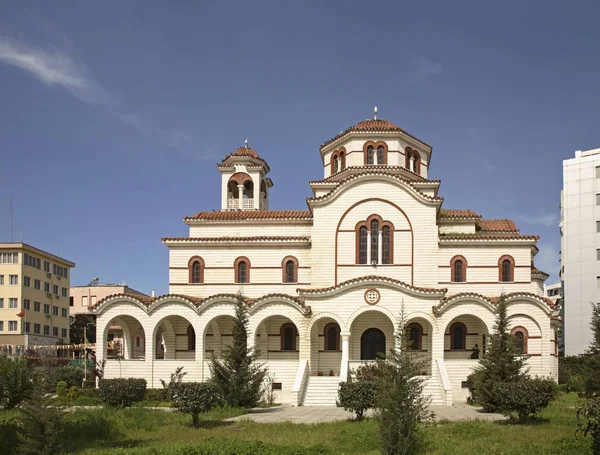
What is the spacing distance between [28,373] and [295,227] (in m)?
17.9

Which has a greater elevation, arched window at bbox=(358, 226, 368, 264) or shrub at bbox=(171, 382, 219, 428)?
arched window at bbox=(358, 226, 368, 264)

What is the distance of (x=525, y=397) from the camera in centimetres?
2362

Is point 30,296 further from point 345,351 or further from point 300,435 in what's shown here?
point 300,435

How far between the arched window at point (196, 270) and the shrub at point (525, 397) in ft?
67.8

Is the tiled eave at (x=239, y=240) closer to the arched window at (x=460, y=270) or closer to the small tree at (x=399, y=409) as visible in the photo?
the arched window at (x=460, y=270)

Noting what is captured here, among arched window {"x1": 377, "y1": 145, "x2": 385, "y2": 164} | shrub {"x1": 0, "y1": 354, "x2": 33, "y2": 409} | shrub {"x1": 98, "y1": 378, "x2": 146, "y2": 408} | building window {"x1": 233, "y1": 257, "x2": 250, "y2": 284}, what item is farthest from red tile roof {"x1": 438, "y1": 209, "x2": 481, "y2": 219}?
shrub {"x1": 0, "y1": 354, "x2": 33, "y2": 409}

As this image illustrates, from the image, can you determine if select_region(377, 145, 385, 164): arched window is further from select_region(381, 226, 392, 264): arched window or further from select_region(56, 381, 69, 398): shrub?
select_region(56, 381, 69, 398): shrub

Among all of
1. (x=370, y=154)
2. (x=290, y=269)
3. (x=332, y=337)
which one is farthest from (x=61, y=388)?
(x=370, y=154)

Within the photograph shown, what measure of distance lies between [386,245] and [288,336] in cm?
759

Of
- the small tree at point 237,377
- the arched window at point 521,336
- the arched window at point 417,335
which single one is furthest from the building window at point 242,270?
the arched window at point 521,336

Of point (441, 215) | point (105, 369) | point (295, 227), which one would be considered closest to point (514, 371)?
point (441, 215)

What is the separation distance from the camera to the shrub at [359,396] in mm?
25141

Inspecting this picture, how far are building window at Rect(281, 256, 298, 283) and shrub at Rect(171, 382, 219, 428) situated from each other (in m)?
15.4

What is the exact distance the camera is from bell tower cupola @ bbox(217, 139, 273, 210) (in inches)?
1752
